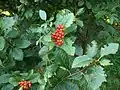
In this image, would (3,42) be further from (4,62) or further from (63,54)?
(63,54)

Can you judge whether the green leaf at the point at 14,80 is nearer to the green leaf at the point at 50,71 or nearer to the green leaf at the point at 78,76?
the green leaf at the point at 50,71

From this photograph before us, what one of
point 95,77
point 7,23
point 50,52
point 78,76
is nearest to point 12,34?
point 7,23

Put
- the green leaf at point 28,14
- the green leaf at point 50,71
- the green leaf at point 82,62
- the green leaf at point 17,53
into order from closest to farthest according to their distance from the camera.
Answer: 1. the green leaf at point 82,62
2. the green leaf at point 50,71
3. the green leaf at point 17,53
4. the green leaf at point 28,14

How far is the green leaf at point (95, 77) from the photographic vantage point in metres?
1.69

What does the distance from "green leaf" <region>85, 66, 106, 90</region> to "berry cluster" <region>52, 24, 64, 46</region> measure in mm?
226

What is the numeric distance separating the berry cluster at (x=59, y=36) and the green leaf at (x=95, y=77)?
226 millimetres

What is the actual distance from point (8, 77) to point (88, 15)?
1.09 meters

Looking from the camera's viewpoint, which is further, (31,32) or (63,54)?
(31,32)

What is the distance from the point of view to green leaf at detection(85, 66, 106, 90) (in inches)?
66.7

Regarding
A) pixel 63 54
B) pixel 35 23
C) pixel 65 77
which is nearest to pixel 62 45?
pixel 63 54

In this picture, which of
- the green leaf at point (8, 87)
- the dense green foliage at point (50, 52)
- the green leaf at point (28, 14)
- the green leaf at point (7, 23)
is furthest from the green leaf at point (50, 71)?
the green leaf at point (28, 14)

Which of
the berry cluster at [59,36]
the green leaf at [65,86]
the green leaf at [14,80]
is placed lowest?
the green leaf at [65,86]

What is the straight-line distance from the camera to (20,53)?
206 centimetres

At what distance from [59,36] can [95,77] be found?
0.29 m
